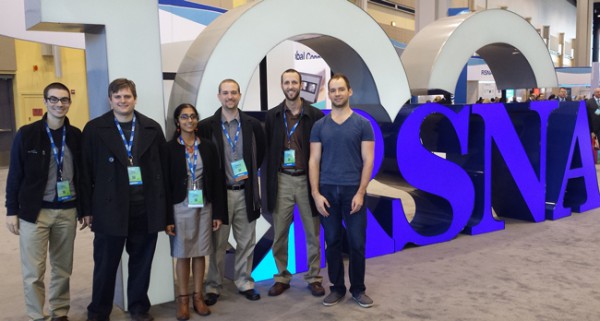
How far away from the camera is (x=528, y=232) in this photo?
550cm

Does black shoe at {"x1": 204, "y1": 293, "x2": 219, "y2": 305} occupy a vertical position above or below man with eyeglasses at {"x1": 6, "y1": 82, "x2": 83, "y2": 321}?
below

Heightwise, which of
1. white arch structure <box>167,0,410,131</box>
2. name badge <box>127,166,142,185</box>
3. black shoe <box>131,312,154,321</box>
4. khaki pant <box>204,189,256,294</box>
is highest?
white arch structure <box>167,0,410,131</box>

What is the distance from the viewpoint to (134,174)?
307 centimetres

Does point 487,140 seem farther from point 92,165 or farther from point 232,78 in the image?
point 92,165

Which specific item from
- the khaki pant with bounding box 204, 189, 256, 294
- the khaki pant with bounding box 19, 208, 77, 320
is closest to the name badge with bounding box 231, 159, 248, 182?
→ the khaki pant with bounding box 204, 189, 256, 294

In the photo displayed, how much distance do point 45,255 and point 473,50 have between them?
168 inches

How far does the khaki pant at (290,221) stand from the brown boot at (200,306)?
60cm

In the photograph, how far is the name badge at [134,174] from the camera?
306 centimetres

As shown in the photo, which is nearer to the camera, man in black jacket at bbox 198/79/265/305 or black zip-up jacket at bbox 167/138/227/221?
black zip-up jacket at bbox 167/138/227/221

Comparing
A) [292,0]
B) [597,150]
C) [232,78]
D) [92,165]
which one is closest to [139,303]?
[92,165]

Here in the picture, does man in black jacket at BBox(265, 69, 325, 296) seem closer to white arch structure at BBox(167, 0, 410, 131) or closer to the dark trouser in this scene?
white arch structure at BBox(167, 0, 410, 131)

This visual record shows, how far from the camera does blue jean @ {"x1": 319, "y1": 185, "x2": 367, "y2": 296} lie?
11.3 feet

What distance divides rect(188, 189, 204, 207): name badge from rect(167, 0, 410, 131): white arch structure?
2.13 feet

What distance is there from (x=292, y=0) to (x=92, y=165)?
1902 mm
